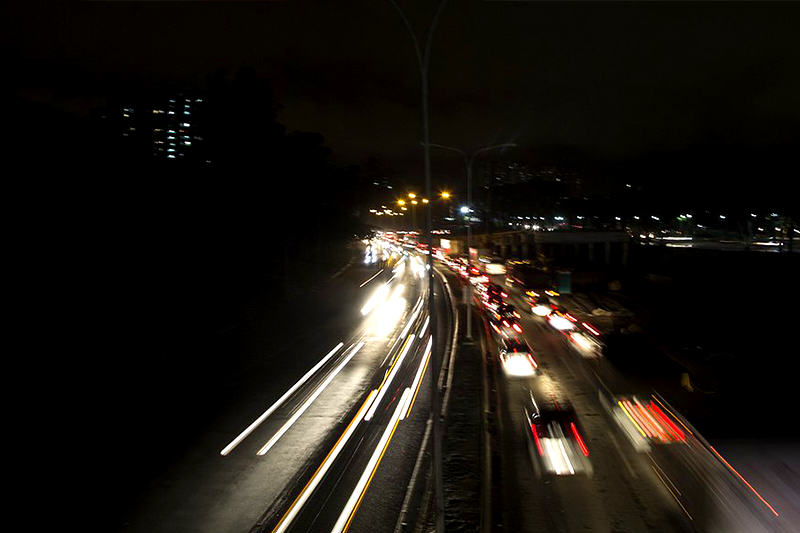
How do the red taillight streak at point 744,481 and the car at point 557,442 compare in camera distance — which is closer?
the red taillight streak at point 744,481

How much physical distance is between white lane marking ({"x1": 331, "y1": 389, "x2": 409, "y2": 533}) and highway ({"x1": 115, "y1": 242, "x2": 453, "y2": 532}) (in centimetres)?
2

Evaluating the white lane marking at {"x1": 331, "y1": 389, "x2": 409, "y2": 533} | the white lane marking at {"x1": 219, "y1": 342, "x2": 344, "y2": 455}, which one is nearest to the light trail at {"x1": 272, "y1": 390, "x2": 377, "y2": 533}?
the white lane marking at {"x1": 331, "y1": 389, "x2": 409, "y2": 533}

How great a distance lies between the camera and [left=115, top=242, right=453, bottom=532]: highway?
37.0 ft

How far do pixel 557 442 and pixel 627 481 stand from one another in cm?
240

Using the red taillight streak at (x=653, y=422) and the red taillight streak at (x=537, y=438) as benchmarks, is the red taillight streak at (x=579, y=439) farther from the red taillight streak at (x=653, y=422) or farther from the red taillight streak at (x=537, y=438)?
the red taillight streak at (x=653, y=422)

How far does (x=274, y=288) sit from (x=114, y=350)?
21824 millimetres

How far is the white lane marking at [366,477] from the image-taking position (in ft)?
36.2

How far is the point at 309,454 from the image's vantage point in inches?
568

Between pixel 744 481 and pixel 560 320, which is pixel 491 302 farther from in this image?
pixel 744 481

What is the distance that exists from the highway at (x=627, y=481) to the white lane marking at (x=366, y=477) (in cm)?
307

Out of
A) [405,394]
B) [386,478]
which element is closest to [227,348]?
[405,394]

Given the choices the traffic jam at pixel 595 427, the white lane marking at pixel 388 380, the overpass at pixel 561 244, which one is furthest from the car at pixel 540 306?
the overpass at pixel 561 244

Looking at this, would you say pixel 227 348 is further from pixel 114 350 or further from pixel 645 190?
pixel 645 190

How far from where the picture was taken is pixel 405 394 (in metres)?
20.1
